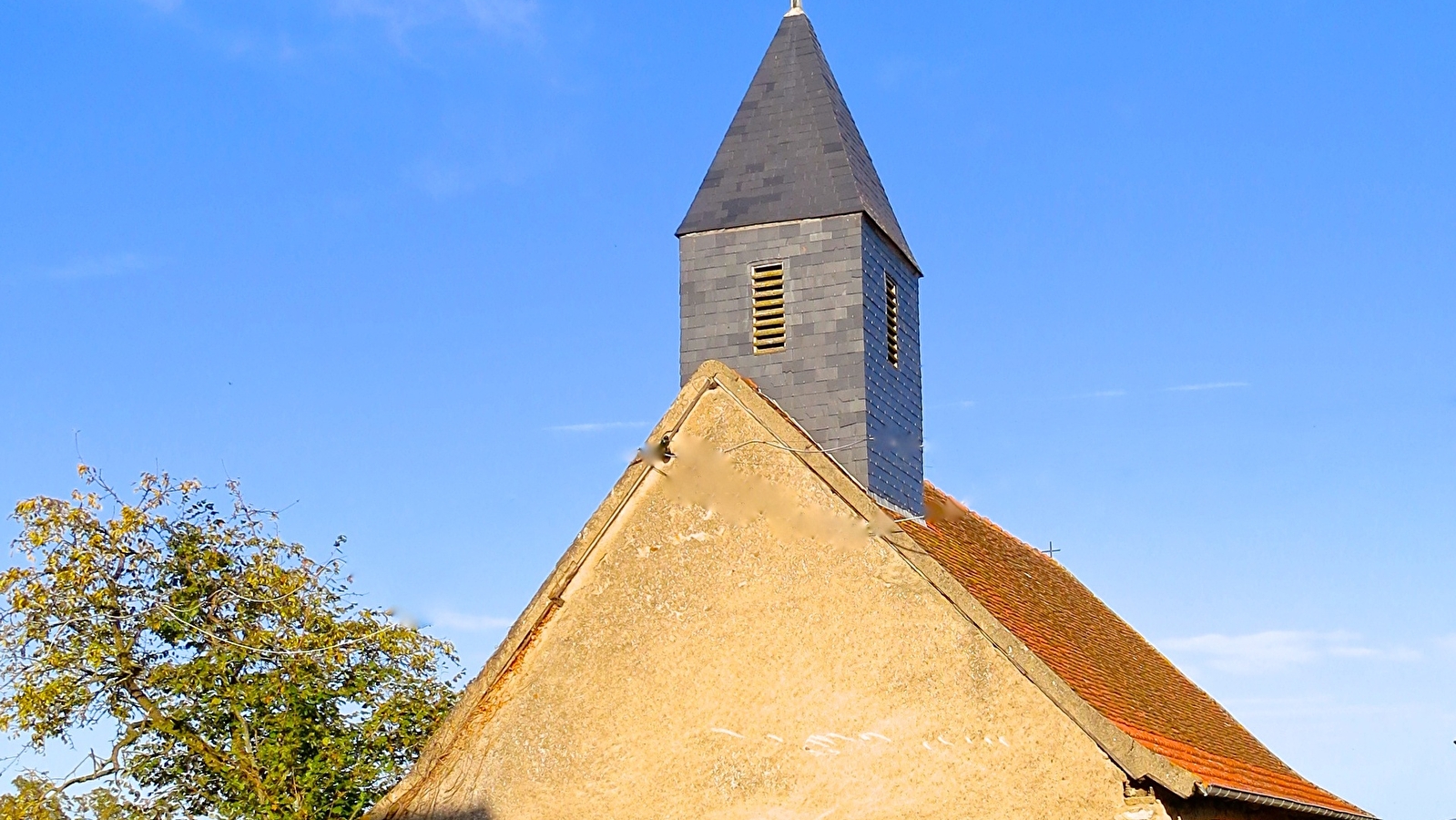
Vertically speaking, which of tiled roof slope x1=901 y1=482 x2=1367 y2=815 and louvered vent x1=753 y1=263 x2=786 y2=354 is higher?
louvered vent x1=753 y1=263 x2=786 y2=354

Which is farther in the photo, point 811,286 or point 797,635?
point 811,286

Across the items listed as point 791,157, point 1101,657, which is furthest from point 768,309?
point 1101,657

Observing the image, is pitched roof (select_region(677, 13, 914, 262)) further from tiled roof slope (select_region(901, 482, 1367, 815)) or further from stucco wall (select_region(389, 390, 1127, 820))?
tiled roof slope (select_region(901, 482, 1367, 815))

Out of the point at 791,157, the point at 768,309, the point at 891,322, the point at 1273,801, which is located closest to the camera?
the point at 1273,801

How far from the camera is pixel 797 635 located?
12805 mm

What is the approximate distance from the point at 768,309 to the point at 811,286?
501 mm

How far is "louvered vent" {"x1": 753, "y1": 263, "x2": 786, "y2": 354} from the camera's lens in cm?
1518

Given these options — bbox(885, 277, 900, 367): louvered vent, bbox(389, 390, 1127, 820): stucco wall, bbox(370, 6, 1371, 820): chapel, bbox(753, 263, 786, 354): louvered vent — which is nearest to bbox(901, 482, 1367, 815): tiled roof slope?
bbox(370, 6, 1371, 820): chapel

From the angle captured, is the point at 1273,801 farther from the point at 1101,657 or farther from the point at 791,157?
the point at 791,157

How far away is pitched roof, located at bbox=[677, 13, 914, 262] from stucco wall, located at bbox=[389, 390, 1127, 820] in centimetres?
264

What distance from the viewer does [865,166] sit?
16562 millimetres

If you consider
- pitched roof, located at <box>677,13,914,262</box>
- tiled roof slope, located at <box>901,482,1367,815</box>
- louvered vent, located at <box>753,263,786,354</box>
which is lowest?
tiled roof slope, located at <box>901,482,1367,815</box>

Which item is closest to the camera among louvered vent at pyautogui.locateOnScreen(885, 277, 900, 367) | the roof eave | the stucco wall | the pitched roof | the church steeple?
the roof eave

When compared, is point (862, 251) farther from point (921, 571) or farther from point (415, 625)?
point (415, 625)
